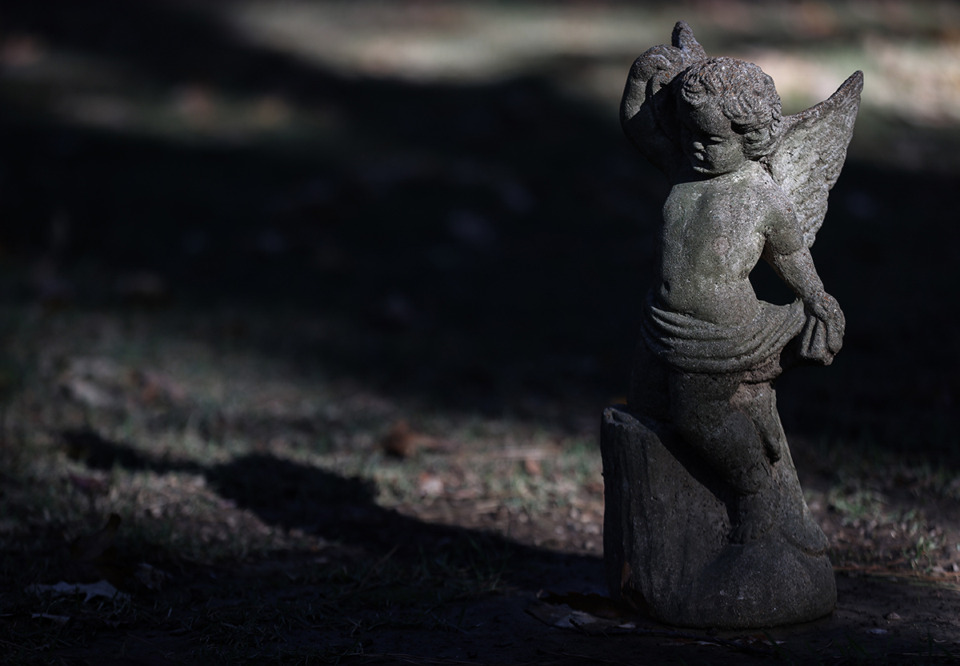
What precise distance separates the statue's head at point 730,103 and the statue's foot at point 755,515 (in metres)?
0.88

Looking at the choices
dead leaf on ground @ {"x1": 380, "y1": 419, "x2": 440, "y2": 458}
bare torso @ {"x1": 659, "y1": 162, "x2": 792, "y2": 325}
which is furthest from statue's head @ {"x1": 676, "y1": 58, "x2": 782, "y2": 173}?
dead leaf on ground @ {"x1": 380, "y1": 419, "x2": 440, "y2": 458}

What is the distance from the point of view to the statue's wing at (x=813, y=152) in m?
2.85

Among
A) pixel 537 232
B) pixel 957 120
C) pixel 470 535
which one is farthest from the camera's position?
pixel 957 120

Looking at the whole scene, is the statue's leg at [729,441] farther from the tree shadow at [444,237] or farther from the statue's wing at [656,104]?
the tree shadow at [444,237]

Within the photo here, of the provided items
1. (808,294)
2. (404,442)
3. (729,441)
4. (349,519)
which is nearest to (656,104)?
(808,294)

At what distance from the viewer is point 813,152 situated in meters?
2.88

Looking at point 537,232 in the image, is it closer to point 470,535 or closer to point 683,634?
point 470,535

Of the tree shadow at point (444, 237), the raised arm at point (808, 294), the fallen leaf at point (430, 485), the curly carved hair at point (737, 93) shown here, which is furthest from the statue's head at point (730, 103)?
the tree shadow at point (444, 237)

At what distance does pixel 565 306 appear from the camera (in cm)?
646

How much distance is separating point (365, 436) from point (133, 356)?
5.09ft

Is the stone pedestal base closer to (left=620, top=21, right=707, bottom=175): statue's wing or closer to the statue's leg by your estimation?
the statue's leg

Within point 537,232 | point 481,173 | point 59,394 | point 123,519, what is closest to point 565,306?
point 537,232

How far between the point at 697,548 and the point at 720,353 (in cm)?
54

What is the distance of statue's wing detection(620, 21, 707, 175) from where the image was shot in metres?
2.85
